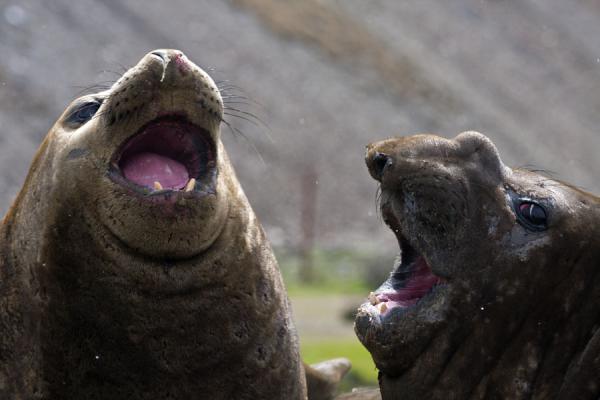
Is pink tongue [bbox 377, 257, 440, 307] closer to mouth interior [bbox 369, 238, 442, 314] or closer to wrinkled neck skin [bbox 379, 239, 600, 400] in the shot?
mouth interior [bbox 369, 238, 442, 314]

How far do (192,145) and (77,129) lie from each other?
21.6 inches

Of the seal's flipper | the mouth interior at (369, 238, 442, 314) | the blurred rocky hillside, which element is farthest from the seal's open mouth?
the blurred rocky hillside

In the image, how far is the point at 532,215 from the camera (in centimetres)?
420

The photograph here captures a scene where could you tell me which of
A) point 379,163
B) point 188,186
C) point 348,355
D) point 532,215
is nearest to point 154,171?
point 188,186

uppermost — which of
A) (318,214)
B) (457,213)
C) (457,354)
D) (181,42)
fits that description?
(181,42)

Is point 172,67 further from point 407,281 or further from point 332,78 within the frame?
point 332,78

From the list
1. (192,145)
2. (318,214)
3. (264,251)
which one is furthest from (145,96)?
(318,214)

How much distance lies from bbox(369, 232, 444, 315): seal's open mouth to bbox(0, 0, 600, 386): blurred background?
11760 mm

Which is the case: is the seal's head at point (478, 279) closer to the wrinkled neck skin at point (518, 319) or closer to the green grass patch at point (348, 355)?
the wrinkled neck skin at point (518, 319)

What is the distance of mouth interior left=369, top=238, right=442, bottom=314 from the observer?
4461mm

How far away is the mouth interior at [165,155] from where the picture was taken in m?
5.02

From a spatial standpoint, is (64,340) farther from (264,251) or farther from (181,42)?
(181,42)

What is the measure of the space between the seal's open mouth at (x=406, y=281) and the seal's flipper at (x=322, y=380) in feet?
6.01

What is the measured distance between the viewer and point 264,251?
535 centimetres
